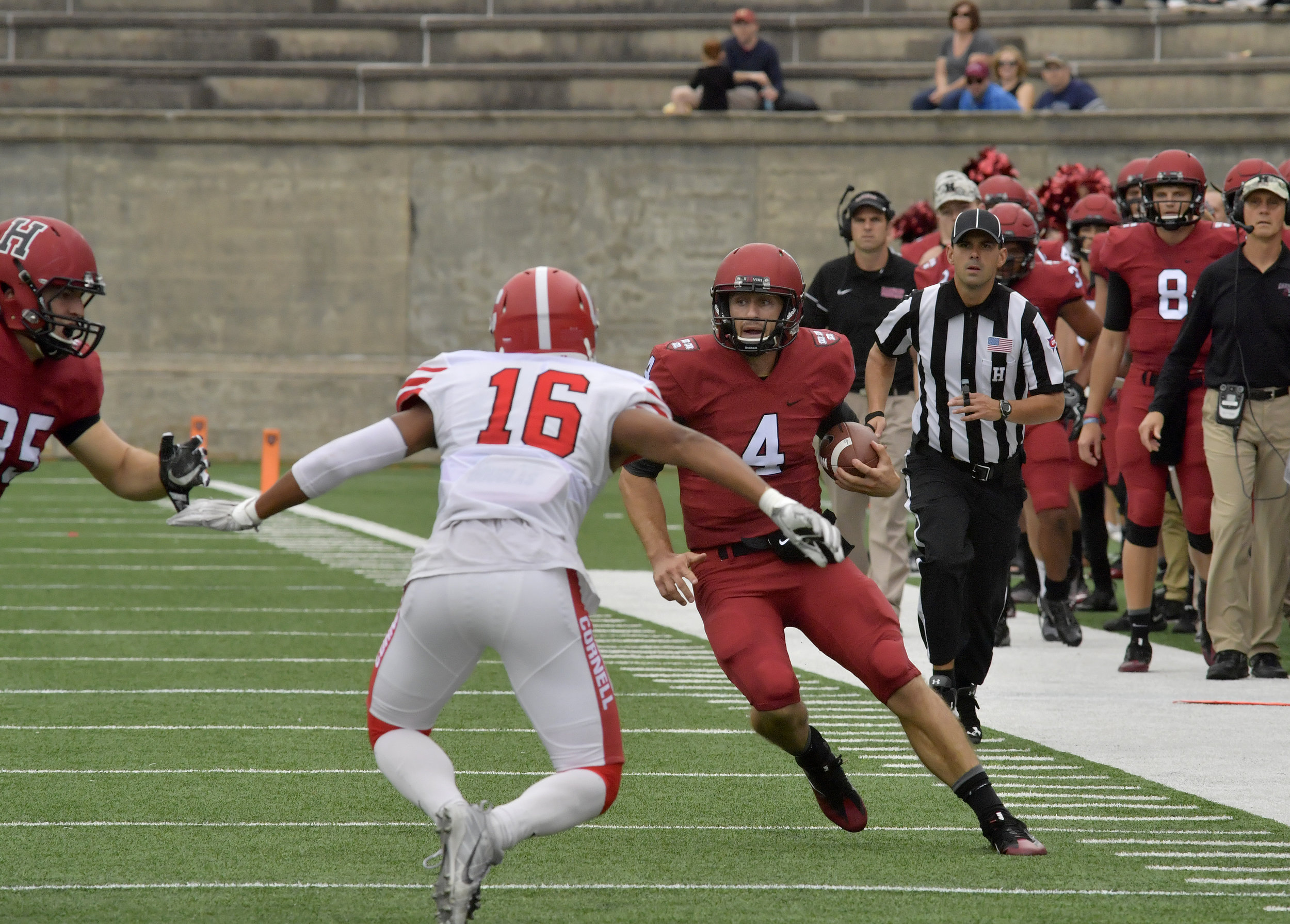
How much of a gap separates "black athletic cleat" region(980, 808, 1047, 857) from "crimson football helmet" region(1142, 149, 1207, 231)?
4.07 meters

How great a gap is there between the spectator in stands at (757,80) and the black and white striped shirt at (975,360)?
583 inches

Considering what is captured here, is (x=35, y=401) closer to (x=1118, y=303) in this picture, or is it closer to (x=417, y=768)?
(x=417, y=768)

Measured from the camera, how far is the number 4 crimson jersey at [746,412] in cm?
531

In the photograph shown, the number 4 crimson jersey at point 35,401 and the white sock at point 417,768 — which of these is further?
the number 4 crimson jersey at point 35,401

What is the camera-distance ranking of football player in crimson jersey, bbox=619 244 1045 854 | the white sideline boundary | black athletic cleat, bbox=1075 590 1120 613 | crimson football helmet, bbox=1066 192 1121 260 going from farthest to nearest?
crimson football helmet, bbox=1066 192 1121 260
black athletic cleat, bbox=1075 590 1120 613
the white sideline boundary
football player in crimson jersey, bbox=619 244 1045 854

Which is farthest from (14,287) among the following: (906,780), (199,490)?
(199,490)

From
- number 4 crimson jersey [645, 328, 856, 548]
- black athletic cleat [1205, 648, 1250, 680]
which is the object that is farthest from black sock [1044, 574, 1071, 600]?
number 4 crimson jersey [645, 328, 856, 548]

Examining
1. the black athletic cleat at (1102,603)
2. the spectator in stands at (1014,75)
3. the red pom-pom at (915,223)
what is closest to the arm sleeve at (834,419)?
the black athletic cleat at (1102,603)

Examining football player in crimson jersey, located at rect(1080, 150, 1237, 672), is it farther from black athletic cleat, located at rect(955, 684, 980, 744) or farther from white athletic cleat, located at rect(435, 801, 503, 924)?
white athletic cleat, located at rect(435, 801, 503, 924)

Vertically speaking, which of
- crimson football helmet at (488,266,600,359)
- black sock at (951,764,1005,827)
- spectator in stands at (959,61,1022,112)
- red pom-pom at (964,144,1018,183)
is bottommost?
black sock at (951,764,1005,827)

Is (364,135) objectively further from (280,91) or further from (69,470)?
(69,470)

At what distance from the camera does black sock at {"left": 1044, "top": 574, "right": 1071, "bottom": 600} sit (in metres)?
9.05

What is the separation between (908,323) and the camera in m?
6.91

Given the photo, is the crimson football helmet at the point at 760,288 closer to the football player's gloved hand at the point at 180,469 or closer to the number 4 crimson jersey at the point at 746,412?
the number 4 crimson jersey at the point at 746,412
